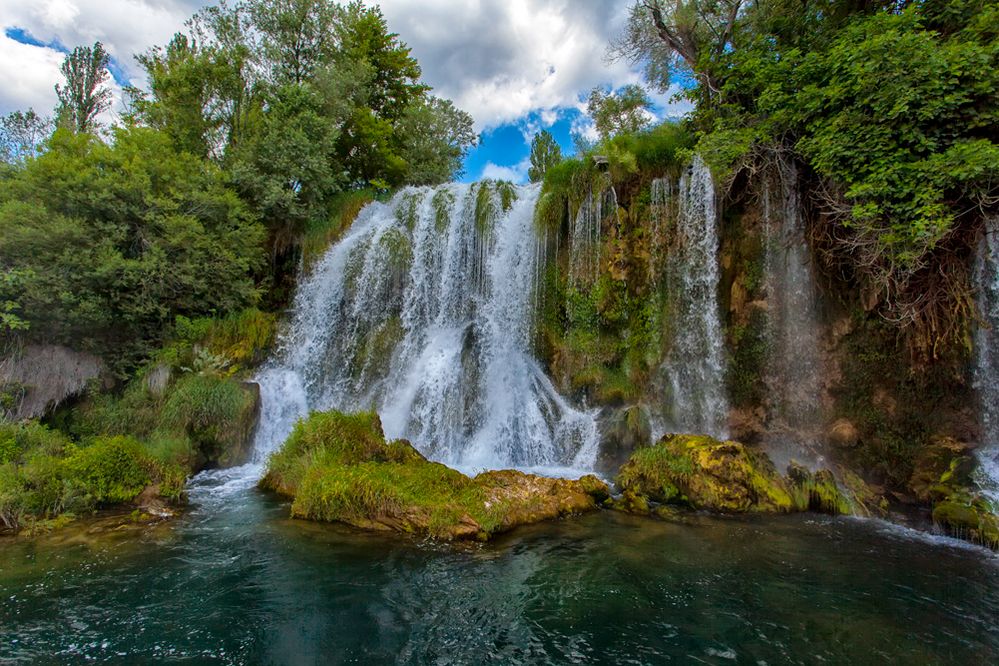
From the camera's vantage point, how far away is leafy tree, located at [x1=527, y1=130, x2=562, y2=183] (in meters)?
23.7

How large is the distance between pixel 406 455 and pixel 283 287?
904 cm

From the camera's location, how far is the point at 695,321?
1100 centimetres

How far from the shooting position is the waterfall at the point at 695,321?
34.6ft

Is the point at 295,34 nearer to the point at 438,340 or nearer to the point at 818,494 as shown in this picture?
the point at 438,340

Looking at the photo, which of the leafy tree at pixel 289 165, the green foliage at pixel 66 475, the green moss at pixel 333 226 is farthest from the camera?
the green moss at pixel 333 226

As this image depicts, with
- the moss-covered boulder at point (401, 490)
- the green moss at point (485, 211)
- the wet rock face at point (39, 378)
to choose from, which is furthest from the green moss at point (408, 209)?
the wet rock face at point (39, 378)

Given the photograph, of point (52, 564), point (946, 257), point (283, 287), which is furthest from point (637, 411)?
point (283, 287)

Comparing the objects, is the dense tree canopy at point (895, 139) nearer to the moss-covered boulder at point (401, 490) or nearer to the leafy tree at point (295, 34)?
the moss-covered boulder at point (401, 490)

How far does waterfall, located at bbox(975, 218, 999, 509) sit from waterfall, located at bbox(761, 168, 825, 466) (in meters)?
2.35

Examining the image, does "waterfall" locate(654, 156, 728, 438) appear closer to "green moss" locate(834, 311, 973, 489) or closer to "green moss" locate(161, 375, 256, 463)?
"green moss" locate(834, 311, 973, 489)

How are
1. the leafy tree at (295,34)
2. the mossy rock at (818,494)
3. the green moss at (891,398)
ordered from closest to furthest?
the mossy rock at (818,494) < the green moss at (891,398) < the leafy tree at (295,34)

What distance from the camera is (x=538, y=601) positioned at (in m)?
4.98

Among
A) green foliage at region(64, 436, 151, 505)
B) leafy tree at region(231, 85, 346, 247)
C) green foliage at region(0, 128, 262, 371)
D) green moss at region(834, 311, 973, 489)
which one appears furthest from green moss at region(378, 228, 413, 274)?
Result: green moss at region(834, 311, 973, 489)

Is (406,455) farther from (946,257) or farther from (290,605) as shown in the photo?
(946,257)
